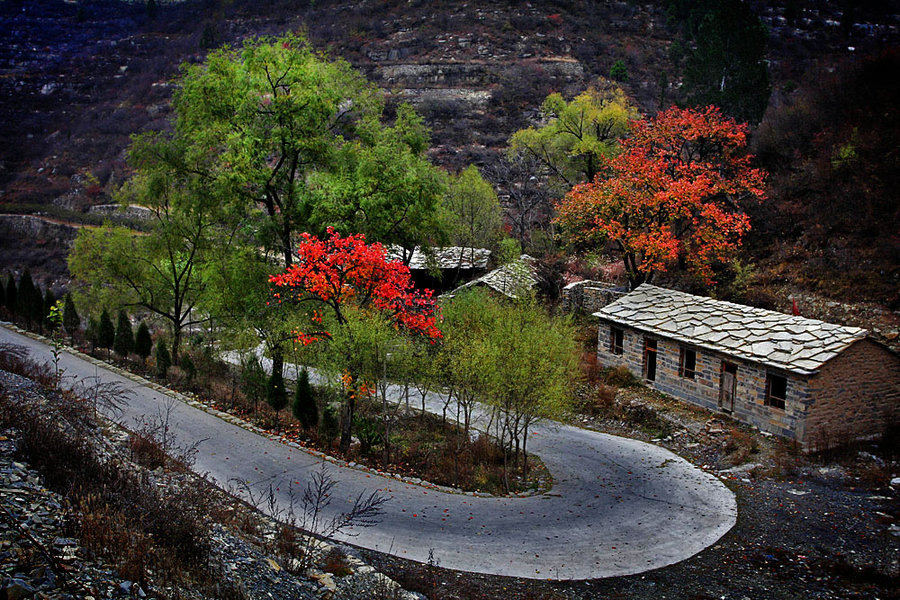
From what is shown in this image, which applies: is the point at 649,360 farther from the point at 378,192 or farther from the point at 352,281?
the point at 352,281

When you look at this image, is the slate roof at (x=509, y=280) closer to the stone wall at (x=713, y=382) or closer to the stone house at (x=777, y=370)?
the stone wall at (x=713, y=382)

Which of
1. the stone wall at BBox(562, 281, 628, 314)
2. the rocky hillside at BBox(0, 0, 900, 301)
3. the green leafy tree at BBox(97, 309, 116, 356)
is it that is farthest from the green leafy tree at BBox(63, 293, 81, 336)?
the rocky hillside at BBox(0, 0, 900, 301)

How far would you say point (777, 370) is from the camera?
55.0 feet

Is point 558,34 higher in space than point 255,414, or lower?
higher

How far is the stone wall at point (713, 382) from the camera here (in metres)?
16.5

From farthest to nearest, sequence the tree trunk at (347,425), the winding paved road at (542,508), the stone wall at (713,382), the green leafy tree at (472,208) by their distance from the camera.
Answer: the green leafy tree at (472,208)
the stone wall at (713,382)
the tree trunk at (347,425)
the winding paved road at (542,508)

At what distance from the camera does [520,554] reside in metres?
11.1

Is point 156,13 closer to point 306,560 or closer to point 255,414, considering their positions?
point 255,414

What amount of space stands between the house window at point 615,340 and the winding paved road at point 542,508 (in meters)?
5.65

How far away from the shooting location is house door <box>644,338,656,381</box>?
21.8m

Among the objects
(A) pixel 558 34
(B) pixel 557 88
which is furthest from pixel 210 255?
(A) pixel 558 34

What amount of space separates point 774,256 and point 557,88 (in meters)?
45.7

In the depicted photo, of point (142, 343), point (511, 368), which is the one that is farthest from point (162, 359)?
point (511, 368)

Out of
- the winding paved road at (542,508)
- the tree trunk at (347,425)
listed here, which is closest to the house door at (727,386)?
the winding paved road at (542,508)
